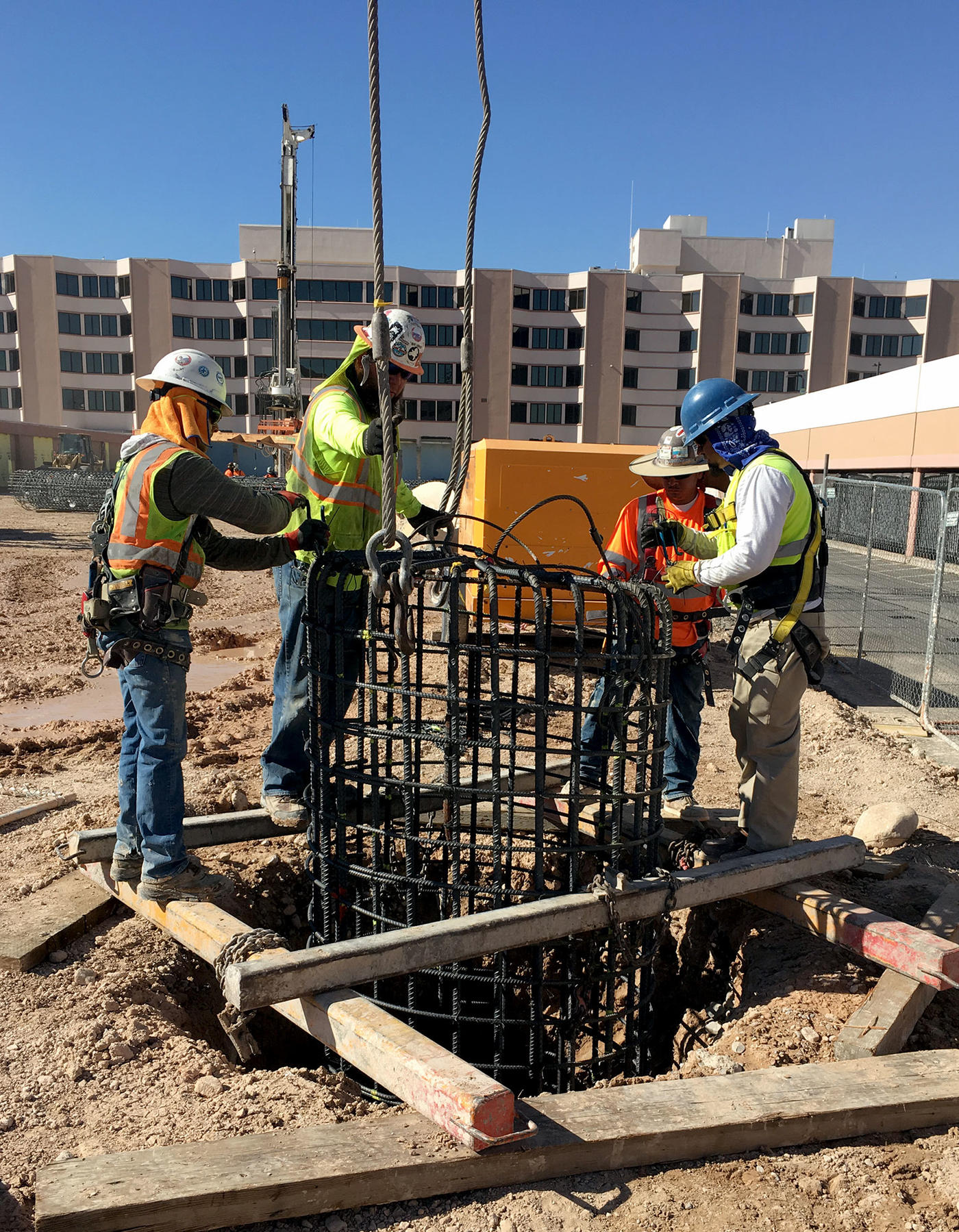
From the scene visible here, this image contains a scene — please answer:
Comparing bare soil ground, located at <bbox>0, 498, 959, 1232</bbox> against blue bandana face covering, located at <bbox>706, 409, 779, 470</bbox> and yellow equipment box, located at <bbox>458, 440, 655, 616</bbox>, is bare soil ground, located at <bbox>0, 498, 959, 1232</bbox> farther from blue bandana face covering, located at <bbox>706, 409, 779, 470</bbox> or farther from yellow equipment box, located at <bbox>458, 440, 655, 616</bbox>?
yellow equipment box, located at <bbox>458, 440, 655, 616</bbox>

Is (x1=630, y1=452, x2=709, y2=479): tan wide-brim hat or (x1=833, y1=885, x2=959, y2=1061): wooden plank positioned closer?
(x1=833, y1=885, x2=959, y2=1061): wooden plank

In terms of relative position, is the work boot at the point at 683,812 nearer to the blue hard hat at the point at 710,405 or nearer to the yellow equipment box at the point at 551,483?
Answer: the blue hard hat at the point at 710,405

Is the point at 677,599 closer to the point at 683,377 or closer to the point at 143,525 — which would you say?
the point at 143,525

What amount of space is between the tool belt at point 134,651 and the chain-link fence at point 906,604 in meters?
6.42

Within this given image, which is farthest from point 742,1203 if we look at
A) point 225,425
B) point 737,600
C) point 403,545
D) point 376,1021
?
point 225,425

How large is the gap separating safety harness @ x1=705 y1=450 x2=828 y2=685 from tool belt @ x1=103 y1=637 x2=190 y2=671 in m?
2.25

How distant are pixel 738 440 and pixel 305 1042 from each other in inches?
129

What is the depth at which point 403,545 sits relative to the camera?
2838 millimetres

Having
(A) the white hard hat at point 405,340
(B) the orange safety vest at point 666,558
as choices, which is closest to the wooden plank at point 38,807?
(A) the white hard hat at point 405,340

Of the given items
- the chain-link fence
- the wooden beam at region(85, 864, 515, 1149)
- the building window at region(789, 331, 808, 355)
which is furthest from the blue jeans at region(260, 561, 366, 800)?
the building window at region(789, 331, 808, 355)

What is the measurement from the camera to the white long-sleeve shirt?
347cm

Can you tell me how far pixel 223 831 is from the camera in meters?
4.11

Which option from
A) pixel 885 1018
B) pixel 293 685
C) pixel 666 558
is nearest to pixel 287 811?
pixel 293 685

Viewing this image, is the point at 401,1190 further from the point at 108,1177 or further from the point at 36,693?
the point at 36,693
